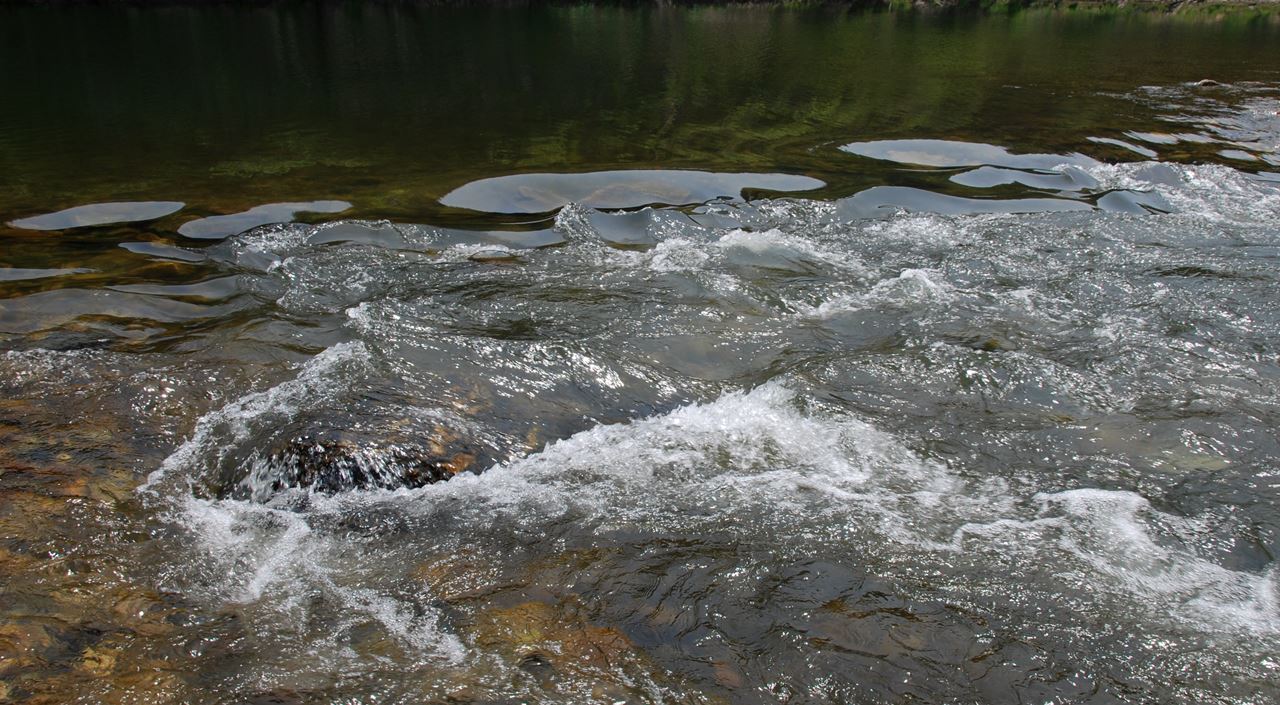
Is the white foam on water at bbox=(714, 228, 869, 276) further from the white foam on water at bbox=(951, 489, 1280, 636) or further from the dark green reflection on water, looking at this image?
the white foam on water at bbox=(951, 489, 1280, 636)

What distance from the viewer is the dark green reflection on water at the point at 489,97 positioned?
1109 centimetres

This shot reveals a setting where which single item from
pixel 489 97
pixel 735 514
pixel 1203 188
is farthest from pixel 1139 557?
pixel 489 97

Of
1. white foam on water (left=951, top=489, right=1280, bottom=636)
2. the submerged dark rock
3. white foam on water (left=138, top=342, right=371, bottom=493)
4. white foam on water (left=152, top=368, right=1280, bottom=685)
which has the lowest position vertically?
white foam on water (left=951, top=489, right=1280, bottom=636)

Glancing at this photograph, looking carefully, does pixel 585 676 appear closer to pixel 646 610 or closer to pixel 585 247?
pixel 646 610

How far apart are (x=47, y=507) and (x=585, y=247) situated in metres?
5.23

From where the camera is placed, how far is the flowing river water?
366 centimetres

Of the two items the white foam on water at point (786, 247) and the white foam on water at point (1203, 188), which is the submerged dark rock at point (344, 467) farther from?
the white foam on water at point (1203, 188)

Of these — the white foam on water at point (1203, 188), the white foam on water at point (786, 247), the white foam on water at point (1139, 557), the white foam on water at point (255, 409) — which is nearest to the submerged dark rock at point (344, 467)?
the white foam on water at point (255, 409)

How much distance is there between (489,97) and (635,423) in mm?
13075

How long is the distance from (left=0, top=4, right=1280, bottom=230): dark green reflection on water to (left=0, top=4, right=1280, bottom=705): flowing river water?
226 millimetres

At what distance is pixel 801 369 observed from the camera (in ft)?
20.2

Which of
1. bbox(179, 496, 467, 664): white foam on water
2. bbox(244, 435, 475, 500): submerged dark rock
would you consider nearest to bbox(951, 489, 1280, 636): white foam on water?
bbox(179, 496, 467, 664): white foam on water

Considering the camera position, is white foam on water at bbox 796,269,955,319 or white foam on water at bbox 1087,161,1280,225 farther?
white foam on water at bbox 1087,161,1280,225

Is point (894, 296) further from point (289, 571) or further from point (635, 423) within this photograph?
point (289, 571)
